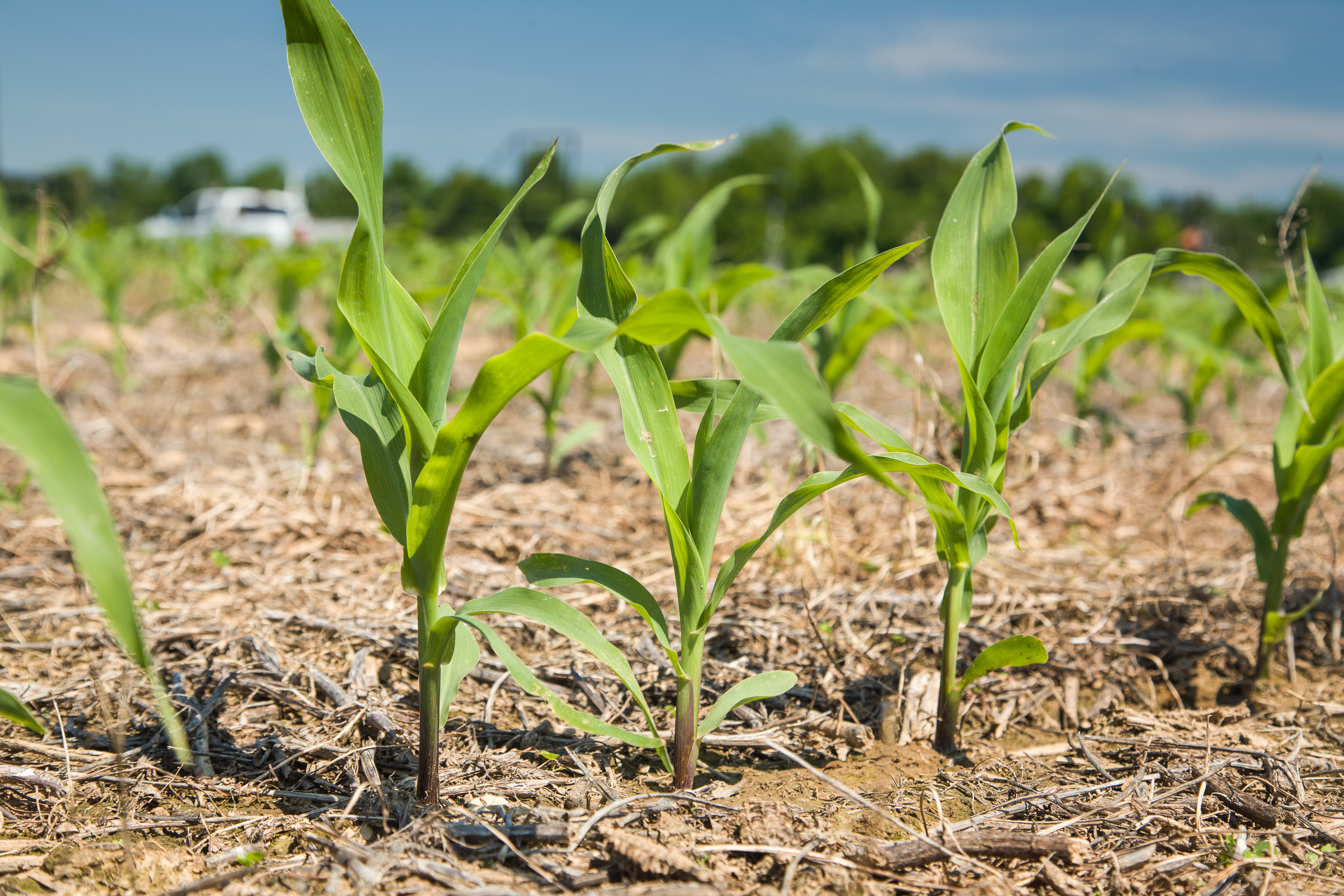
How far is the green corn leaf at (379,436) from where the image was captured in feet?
3.32

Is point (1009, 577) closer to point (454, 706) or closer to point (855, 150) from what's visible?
point (454, 706)

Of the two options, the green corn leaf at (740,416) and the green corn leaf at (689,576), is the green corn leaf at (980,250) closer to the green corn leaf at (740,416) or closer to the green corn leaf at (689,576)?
the green corn leaf at (740,416)

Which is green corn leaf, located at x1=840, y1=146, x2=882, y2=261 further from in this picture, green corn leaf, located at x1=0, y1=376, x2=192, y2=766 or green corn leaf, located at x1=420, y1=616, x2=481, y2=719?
green corn leaf, located at x1=0, y1=376, x2=192, y2=766

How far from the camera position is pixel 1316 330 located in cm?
154

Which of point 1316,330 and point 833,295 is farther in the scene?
point 1316,330

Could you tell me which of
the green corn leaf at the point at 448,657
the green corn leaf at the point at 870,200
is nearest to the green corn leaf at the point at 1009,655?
the green corn leaf at the point at 448,657

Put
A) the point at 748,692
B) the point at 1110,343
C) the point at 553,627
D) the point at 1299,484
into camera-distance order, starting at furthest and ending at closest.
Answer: the point at 1110,343
the point at 1299,484
the point at 748,692
the point at 553,627

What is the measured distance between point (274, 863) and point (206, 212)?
55.8ft

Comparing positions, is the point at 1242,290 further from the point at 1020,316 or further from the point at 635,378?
the point at 635,378

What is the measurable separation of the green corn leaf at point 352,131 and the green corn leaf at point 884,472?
50 centimetres

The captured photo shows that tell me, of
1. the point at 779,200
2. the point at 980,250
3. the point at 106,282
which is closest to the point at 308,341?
the point at 980,250

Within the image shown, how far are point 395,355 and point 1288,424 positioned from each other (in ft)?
5.16

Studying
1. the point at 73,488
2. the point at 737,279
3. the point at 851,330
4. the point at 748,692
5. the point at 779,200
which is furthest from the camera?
the point at 779,200

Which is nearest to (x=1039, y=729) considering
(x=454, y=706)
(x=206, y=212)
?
(x=454, y=706)
